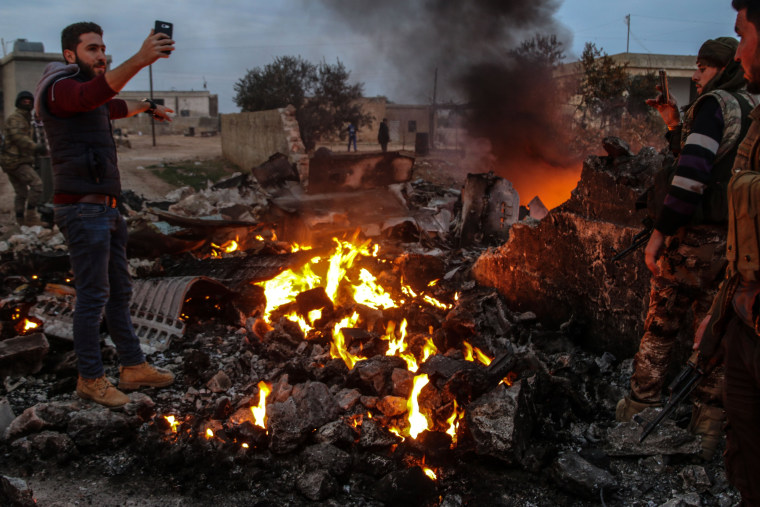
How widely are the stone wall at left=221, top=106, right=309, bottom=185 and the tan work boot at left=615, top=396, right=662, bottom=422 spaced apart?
9596 mm

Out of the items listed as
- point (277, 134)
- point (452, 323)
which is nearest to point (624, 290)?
point (452, 323)

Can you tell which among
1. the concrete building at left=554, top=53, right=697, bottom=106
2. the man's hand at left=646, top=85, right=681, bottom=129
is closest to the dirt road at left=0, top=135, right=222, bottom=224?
the man's hand at left=646, top=85, right=681, bottom=129

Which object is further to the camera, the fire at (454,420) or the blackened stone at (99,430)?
the fire at (454,420)

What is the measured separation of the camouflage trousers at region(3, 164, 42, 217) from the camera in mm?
9414

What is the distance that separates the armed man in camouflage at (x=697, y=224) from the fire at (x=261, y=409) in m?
2.33

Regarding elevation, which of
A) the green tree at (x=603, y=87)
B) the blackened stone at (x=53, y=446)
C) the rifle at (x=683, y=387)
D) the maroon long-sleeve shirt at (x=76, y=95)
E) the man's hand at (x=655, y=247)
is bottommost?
the blackened stone at (x=53, y=446)

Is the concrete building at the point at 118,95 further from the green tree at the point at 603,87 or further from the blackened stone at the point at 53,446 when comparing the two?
the green tree at the point at 603,87

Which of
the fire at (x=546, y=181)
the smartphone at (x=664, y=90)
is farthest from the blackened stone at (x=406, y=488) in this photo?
the fire at (x=546, y=181)

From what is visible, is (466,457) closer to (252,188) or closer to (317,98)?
(252,188)

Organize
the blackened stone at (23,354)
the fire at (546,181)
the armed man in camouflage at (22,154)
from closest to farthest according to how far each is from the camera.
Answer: the blackened stone at (23,354) < the armed man in camouflage at (22,154) < the fire at (546,181)

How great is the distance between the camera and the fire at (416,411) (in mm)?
3404

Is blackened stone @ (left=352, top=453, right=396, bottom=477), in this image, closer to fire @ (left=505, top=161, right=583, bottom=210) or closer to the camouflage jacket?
the camouflage jacket

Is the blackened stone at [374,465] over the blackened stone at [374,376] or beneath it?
beneath

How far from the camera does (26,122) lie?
947 centimetres
